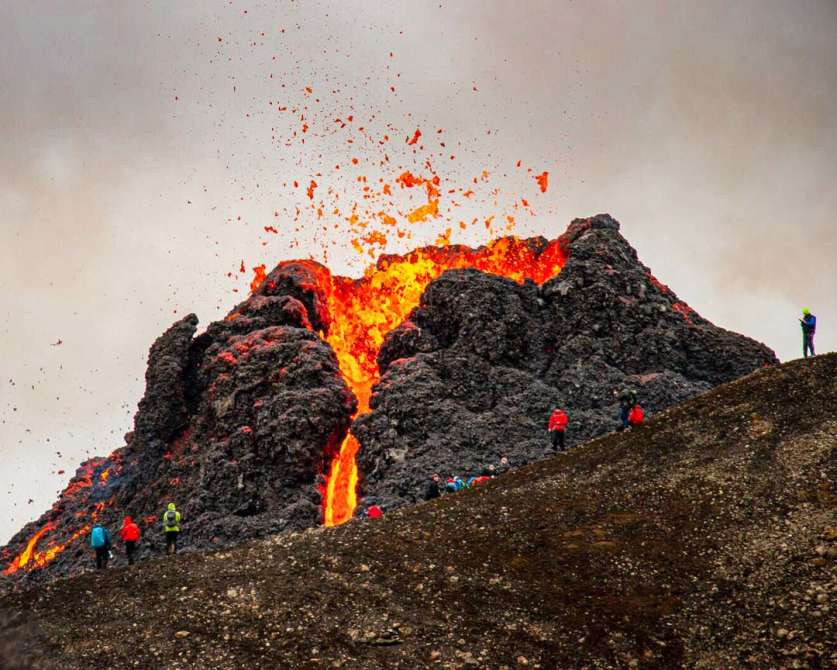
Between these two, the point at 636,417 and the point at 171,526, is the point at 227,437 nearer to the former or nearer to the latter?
the point at 171,526

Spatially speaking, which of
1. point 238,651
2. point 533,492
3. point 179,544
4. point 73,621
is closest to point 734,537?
point 533,492

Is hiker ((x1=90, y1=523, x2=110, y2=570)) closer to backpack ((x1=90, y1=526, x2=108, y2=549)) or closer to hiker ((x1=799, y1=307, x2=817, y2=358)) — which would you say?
backpack ((x1=90, y1=526, x2=108, y2=549))

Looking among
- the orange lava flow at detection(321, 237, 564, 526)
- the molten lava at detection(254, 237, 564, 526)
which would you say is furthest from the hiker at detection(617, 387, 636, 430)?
the molten lava at detection(254, 237, 564, 526)

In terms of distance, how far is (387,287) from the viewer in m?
97.7

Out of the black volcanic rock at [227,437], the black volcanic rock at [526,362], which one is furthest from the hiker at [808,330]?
the black volcanic rock at [227,437]

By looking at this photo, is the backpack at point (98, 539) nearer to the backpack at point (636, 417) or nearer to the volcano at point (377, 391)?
the volcano at point (377, 391)

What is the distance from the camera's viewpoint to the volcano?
197 feet

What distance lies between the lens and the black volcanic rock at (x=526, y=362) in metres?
58.9

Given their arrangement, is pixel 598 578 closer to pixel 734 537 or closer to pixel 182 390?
pixel 734 537

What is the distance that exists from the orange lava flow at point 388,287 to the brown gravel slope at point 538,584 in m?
48.4

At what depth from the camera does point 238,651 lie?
2267 centimetres

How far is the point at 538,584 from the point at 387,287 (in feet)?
243

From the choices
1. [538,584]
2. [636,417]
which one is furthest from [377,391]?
[538,584]

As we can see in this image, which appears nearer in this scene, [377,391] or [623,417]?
[623,417]
